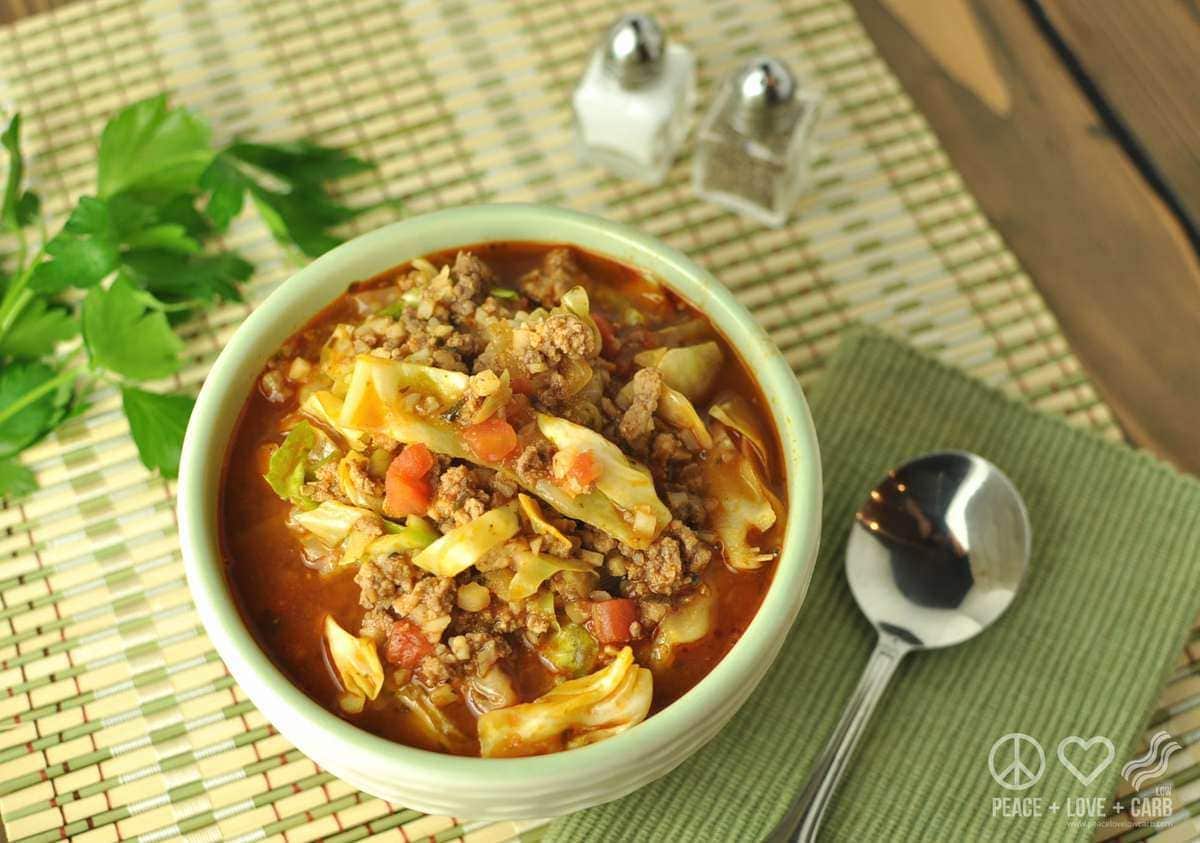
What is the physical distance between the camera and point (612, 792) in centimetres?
240

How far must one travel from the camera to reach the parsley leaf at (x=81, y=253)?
3205 mm

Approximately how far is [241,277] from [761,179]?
1.63 metres

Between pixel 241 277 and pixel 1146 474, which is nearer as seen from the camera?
pixel 1146 474

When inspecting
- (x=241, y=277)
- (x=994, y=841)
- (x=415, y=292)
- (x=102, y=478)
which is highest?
(x=415, y=292)

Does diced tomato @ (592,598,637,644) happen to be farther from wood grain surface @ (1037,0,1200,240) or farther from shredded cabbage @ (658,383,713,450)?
wood grain surface @ (1037,0,1200,240)

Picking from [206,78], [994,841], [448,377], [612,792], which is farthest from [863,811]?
[206,78]

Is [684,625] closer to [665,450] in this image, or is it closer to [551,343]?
[665,450]

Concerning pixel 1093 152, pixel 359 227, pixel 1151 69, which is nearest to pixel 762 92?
pixel 1093 152

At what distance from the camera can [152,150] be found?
11.3 feet

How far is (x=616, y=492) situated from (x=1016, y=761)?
1318 mm

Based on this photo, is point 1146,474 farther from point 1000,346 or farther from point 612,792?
point 612,792

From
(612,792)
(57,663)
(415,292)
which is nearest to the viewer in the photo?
(612,792)

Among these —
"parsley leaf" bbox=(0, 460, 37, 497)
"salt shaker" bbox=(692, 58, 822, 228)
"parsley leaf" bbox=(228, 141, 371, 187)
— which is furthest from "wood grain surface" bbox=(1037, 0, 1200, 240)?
"parsley leaf" bbox=(0, 460, 37, 497)

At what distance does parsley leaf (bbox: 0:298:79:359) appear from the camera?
10.9 feet
